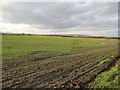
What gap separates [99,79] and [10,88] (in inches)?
246

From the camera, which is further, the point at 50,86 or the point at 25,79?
the point at 25,79

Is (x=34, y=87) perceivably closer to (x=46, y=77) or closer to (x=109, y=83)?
(x=46, y=77)

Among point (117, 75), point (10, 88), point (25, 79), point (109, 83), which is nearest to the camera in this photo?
point (10, 88)

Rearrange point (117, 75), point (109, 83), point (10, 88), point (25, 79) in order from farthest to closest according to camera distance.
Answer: point (117, 75)
point (25, 79)
point (109, 83)
point (10, 88)

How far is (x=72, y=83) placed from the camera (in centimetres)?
529

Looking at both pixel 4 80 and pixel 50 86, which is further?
pixel 4 80

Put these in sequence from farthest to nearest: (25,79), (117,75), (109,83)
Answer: (117,75) < (25,79) < (109,83)

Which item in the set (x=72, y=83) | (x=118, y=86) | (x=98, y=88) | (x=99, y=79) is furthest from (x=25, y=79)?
(x=118, y=86)

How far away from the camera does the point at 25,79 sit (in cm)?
571

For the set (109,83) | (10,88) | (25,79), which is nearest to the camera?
(10,88)

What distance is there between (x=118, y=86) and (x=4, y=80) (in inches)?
312

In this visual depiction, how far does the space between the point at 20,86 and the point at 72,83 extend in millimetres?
3472

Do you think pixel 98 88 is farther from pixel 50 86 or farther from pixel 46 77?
pixel 46 77

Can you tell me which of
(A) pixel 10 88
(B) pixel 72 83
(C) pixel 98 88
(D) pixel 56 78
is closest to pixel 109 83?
(C) pixel 98 88
